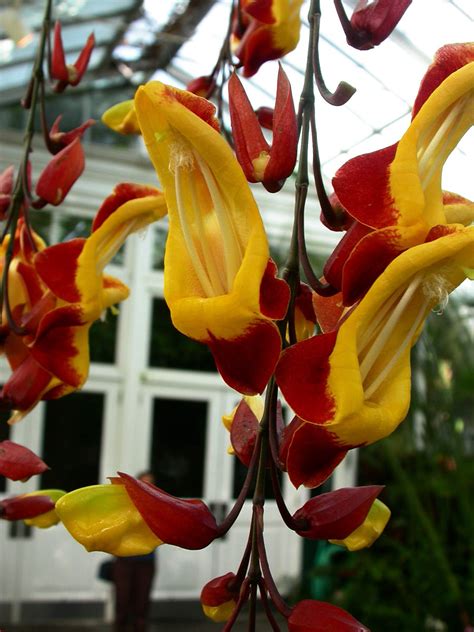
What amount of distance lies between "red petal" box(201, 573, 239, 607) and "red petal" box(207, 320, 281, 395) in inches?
3.1

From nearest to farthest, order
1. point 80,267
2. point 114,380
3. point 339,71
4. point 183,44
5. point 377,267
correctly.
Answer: point 377,267 < point 80,267 < point 339,71 < point 183,44 < point 114,380

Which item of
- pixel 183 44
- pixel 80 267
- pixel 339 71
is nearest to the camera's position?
pixel 80 267

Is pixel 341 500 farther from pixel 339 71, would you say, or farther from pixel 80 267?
pixel 339 71

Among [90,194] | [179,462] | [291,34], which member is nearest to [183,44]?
[90,194]

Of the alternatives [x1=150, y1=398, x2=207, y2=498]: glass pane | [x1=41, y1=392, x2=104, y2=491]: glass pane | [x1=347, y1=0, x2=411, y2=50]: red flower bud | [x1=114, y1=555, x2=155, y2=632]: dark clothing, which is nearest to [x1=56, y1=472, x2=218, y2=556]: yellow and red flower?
[x1=347, y1=0, x2=411, y2=50]: red flower bud

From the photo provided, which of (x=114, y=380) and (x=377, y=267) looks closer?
(x=377, y=267)

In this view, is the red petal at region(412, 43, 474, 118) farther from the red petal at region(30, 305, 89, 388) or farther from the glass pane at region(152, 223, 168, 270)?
the glass pane at region(152, 223, 168, 270)

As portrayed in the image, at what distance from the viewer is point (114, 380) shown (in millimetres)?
5387

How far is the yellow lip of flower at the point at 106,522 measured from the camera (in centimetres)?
29

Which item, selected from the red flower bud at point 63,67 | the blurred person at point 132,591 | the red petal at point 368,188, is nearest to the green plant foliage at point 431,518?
the blurred person at point 132,591

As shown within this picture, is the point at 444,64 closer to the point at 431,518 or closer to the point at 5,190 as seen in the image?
the point at 5,190

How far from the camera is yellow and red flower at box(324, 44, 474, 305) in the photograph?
0.94 ft

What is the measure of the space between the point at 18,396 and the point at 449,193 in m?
0.25

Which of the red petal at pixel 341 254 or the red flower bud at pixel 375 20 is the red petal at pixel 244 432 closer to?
the red petal at pixel 341 254
